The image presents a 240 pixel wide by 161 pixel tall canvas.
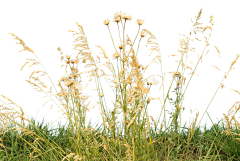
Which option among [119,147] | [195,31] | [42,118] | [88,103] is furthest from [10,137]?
[195,31]

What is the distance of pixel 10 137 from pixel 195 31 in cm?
243

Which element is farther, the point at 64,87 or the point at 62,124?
the point at 62,124

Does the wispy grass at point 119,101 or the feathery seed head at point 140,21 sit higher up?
the feathery seed head at point 140,21

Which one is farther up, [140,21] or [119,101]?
[140,21]

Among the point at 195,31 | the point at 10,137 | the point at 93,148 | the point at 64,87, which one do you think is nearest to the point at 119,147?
the point at 93,148

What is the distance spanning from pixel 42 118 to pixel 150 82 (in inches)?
70.0

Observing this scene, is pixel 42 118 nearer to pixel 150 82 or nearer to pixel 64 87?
pixel 64 87

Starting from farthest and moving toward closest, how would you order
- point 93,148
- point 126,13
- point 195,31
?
point 195,31 → point 93,148 → point 126,13

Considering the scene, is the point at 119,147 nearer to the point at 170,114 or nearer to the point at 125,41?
the point at 170,114

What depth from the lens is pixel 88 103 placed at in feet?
7.95

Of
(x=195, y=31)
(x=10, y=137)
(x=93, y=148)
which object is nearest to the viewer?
(x=93, y=148)

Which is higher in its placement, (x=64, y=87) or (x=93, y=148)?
(x=64, y=87)

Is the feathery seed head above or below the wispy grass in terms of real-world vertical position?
above

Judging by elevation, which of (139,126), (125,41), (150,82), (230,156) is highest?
(125,41)
